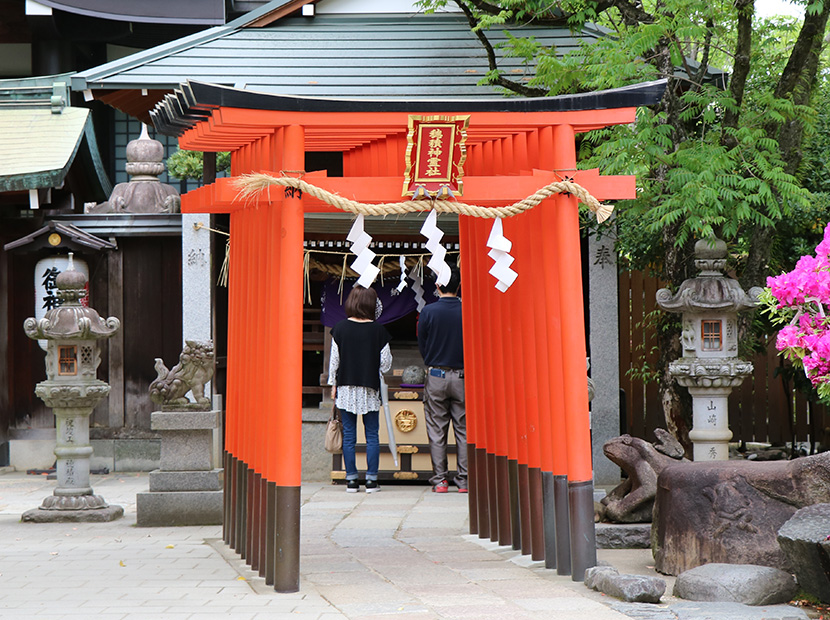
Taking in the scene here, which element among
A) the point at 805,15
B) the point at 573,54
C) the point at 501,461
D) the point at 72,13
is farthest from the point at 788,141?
the point at 72,13

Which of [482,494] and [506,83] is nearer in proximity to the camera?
[482,494]

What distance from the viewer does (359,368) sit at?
9836mm

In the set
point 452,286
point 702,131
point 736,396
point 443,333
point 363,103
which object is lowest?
point 736,396

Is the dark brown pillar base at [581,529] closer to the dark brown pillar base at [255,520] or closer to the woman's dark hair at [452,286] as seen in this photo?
the dark brown pillar base at [255,520]

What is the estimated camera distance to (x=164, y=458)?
8.52 metres

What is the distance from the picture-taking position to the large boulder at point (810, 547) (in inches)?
206

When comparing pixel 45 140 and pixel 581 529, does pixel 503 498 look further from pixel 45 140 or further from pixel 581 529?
pixel 45 140

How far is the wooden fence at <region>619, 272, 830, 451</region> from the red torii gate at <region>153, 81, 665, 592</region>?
4.59 m

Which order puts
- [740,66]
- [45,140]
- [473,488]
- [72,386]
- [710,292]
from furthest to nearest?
[45,140]
[72,386]
[740,66]
[710,292]
[473,488]

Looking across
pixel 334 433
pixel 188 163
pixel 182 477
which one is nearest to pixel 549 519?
pixel 182 477

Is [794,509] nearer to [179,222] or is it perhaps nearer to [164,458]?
[164,458]

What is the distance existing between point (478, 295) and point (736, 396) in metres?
5.82

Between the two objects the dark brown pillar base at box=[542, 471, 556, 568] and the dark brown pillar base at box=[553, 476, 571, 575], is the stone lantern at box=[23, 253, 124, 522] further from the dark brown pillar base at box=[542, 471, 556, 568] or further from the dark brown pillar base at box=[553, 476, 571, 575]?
the dark brown pillar base at box=[553, 476, 571, 575]

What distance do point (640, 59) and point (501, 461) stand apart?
3.99 metres
